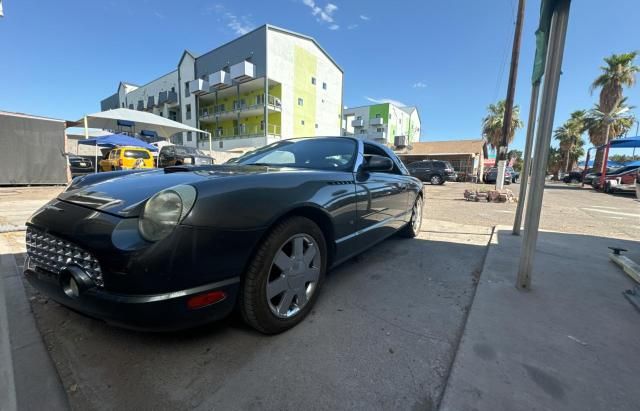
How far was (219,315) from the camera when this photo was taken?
4.71ft

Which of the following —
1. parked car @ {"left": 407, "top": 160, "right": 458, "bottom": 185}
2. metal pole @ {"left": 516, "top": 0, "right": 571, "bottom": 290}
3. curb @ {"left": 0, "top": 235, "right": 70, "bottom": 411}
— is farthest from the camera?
parked car @ {"left": 407, "top": 160, "right": 458, "bottom": 185}

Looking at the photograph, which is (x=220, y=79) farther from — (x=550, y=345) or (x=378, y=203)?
(x=550, y=345)

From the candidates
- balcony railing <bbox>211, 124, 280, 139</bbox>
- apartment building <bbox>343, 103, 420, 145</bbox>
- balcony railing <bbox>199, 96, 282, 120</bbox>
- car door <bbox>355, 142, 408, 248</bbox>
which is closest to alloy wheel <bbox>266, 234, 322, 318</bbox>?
car door <bbox>355, 142, 408, 248</bbox>

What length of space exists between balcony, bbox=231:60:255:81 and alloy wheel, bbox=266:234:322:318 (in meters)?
25.9

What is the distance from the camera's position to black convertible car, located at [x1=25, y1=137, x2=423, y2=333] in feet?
4.03

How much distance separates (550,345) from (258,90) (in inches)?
1131

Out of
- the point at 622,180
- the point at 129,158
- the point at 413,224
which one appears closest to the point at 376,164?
the point at 413,224

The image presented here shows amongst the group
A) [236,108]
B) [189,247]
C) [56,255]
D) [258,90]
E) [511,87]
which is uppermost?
[258,90]

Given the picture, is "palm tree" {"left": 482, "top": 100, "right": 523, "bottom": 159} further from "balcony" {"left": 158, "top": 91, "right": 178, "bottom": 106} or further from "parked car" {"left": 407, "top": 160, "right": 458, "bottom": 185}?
"balcony" {"left": 158, "top": 91, "right": 178, "bottom": 106}

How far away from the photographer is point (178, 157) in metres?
12.9

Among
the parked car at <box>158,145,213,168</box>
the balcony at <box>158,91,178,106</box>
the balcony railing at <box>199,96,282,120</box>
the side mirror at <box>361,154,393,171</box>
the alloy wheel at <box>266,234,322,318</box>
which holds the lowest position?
the alloy wheel at <box>266,234,322,318</box>

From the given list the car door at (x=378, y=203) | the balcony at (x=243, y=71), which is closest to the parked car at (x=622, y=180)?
the car door at (x=378, y=203)

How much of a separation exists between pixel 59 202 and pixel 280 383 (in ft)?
5.33

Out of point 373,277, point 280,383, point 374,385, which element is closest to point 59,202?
point 280,383
